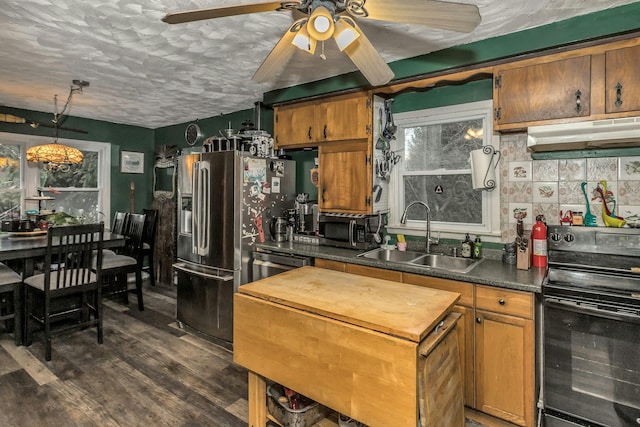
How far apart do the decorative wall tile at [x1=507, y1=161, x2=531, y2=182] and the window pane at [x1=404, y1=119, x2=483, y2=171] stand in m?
0.32

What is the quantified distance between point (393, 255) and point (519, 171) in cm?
115

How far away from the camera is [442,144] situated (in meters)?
2.92

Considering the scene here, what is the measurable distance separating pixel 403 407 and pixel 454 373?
1.50 feet

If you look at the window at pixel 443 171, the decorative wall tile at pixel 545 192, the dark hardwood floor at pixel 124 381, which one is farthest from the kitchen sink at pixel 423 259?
the dark hardwood floor at pixel 124 381

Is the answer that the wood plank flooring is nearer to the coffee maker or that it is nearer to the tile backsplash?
the coffee maker

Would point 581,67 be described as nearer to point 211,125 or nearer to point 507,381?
point 507,381

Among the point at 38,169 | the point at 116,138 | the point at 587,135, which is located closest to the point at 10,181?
the point at 38,169

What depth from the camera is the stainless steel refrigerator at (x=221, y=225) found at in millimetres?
3080

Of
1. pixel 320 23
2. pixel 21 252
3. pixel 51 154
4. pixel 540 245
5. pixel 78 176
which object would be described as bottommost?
pixel 21 252

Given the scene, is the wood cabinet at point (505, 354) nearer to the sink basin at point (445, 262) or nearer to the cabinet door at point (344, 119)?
the sink basin at point (445, 262)

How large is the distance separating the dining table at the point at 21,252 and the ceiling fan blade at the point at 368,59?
10.1 feet

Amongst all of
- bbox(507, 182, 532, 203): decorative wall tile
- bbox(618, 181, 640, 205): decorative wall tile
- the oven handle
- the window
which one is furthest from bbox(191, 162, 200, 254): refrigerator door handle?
bbox(618, 181, 640, 205): decorative wall tile

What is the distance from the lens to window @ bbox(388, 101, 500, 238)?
2.67 m

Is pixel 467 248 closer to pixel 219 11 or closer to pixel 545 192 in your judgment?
pixel 545 192
